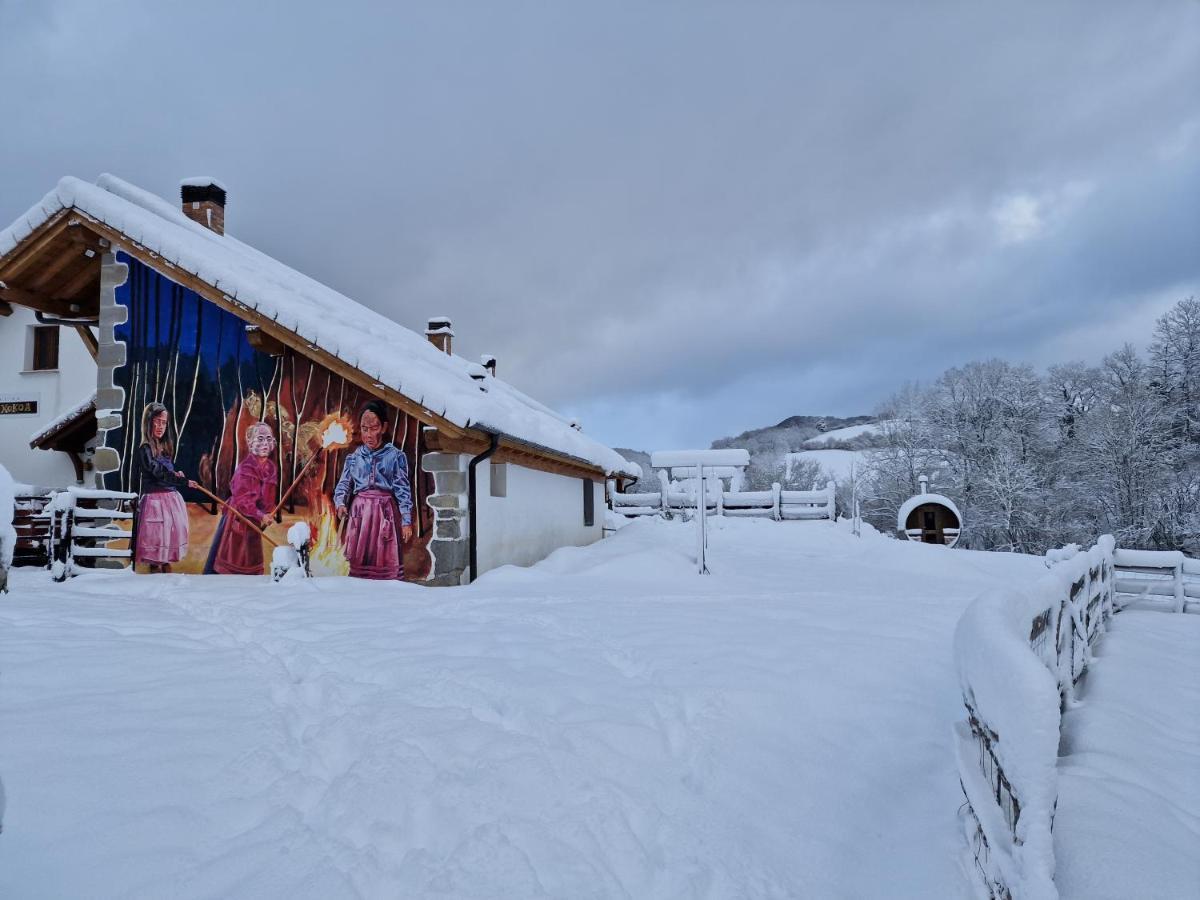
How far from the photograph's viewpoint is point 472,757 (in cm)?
330

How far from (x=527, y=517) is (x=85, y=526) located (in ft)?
20.1

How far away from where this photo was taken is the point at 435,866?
2.52 metres

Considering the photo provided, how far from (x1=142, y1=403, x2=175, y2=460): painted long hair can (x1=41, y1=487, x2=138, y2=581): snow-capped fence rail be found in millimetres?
727

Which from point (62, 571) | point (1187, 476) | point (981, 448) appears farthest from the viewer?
point (981, 448)

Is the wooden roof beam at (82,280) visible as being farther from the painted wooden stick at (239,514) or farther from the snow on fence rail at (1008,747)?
the snow on fence rail at (1008,747)

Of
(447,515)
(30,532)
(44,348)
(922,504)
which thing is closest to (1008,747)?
(447,515)

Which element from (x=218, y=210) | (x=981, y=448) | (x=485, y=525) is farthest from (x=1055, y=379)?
(x=218, y=210)

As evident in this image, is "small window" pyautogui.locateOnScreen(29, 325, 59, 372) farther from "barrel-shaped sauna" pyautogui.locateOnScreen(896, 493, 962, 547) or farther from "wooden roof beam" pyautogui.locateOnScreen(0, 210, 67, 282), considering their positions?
"barrel-shaped sauna" pyautogui.locateOnScreen(896, 493, 962, 547)

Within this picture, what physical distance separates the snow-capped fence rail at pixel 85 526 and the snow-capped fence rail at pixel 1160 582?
46.9 ft

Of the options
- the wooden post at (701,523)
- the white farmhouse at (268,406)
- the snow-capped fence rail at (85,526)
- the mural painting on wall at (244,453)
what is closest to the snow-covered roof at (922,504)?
the wooden post at (701,523)

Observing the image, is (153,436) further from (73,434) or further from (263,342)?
(73,434)

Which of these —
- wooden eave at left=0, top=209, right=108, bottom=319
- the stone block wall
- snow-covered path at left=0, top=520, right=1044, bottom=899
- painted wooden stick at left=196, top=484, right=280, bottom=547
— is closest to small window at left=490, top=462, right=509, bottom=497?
the stone block wall

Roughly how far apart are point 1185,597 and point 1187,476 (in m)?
16.7

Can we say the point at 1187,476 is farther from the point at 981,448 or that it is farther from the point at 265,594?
the point at 265,594
